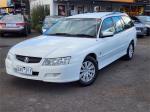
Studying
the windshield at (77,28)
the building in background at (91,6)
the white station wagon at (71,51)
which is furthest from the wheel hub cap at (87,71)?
the building in background at (91,6)

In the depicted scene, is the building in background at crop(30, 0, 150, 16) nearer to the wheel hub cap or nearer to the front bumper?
the wheel hub cap

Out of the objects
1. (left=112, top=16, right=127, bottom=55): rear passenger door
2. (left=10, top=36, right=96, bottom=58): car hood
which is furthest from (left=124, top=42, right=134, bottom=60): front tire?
(left=10, top=36, right=96, bottom=58): car hood

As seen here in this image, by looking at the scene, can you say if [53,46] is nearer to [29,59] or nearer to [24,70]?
[29,59]

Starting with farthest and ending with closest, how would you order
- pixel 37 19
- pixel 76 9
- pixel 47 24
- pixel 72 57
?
pixel 76 9 < pixel 37 19 < pixel 47 24 < pixel 72 57

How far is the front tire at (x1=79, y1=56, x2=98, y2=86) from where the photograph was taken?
6.98 meters

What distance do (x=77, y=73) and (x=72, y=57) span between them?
369 mm

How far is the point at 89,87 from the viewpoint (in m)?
7.00

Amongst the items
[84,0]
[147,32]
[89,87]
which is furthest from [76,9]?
[89,87]

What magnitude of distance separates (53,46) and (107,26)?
2.05m

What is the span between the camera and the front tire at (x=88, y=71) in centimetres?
698

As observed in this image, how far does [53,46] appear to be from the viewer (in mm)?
6934

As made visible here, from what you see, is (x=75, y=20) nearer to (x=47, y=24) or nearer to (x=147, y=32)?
(x=47, y=24)

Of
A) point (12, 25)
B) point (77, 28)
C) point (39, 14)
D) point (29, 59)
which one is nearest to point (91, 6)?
point (39, 14)

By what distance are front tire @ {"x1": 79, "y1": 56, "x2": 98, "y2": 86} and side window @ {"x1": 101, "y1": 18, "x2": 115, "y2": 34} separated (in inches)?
44.1
